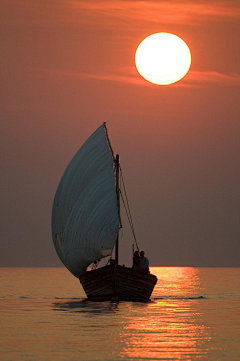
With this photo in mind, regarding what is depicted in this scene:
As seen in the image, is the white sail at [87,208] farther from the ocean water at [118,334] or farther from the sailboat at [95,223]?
the ocean water at [118,334]

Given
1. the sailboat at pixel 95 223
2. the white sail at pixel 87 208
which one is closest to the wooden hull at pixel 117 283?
the sailboat at pixel 95 223

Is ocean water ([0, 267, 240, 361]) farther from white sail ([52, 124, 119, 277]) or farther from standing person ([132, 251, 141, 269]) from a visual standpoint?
white sail ([52, 124, 119, 277])

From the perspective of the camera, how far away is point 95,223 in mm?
37562

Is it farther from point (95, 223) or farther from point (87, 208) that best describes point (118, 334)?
point (87, 208)

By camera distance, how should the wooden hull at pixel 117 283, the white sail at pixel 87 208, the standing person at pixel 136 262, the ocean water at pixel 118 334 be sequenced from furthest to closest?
1. the standing person at pixel 136 262
2. the white sail at pixel 87 208
3. the wooden hull at pixel 117 283
4. the ocean water at pixel 118 334

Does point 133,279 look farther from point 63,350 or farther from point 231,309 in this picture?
point 63,350

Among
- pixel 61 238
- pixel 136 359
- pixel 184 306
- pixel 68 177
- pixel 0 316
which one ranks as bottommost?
pixel 136 359

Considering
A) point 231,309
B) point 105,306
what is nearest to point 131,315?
point 105,306

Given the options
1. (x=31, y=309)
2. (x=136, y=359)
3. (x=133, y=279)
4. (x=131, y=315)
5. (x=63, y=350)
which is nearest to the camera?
(x=136, y=359)

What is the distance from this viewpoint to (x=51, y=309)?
113 feet

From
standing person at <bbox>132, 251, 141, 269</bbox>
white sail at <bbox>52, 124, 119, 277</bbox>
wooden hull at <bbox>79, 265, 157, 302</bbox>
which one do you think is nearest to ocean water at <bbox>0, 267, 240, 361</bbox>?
wooden hull at <bbox>79, 265, 157, 302</bbox>

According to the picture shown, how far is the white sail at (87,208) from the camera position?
3722cm

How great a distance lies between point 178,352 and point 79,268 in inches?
803

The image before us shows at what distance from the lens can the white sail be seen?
3722 cm
